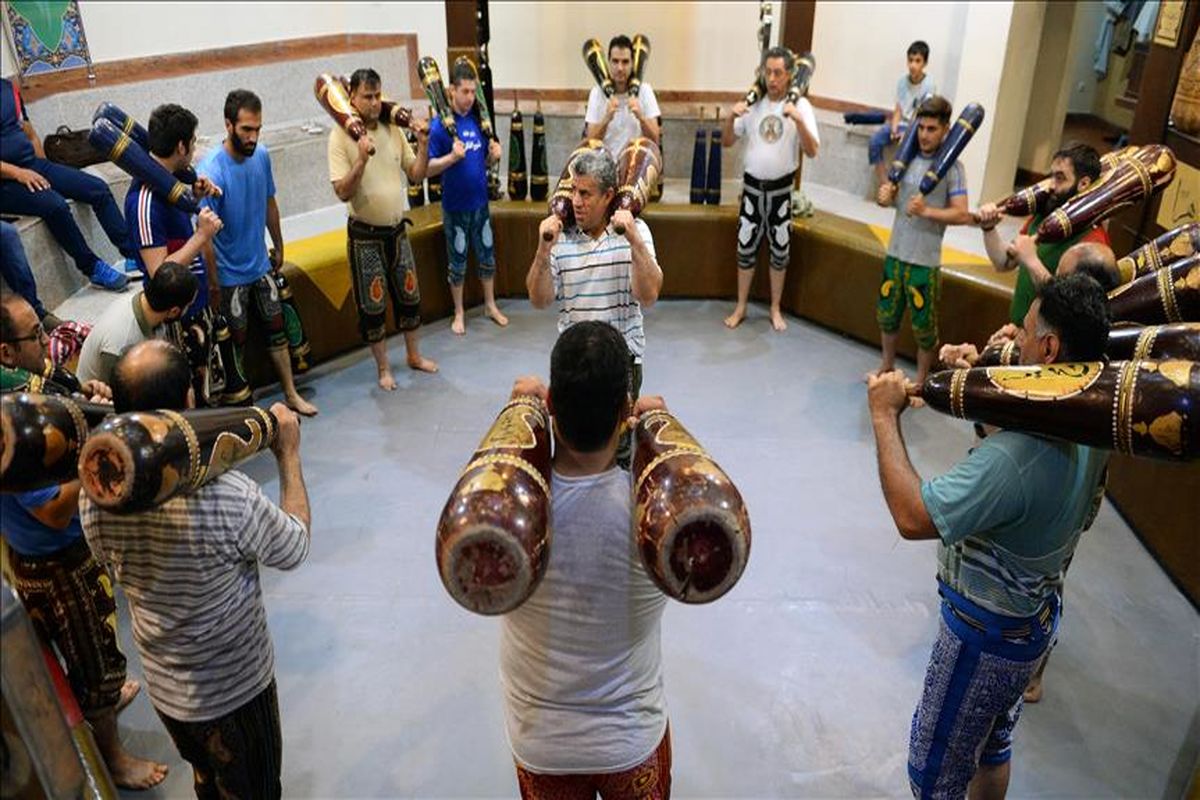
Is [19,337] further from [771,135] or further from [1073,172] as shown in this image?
[771,135]

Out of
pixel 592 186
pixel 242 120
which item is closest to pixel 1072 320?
pixel 592 186

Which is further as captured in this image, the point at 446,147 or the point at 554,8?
the point at 554,8

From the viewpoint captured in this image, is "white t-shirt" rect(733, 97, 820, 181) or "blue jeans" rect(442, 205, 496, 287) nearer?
"white t-shirt" rect(733, 97, 820, 181)

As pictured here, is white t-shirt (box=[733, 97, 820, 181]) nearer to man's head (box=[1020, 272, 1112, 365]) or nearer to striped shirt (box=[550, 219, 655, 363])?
striped shirt (box=[550, 219, 655, 363])

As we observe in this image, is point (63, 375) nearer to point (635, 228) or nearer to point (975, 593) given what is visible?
point (635, 228)

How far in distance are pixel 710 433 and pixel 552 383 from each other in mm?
2868

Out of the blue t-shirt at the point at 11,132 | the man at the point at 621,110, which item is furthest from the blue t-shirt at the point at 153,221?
the man at the point at 621,110

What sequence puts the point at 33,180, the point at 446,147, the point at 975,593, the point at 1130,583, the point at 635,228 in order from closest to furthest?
the point at 975,593 → the point at 635,228 → the point at 1130,583 → the point at 33,180 → the point at 446,147

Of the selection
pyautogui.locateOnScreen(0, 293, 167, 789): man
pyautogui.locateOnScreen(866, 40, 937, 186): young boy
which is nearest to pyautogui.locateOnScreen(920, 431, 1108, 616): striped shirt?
pyautogui.locateOnScreen(0, 293, 167, 789): man

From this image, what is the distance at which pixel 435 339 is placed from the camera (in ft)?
17.1

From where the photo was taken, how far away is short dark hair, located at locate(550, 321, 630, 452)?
138 cm

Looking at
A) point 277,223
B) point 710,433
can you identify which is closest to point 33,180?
point 277,223

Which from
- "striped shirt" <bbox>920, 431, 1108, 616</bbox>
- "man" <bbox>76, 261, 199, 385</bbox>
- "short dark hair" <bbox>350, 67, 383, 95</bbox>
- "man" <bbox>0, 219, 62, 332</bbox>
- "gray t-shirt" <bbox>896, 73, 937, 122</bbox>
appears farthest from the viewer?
"gray t-shirt" <bbox>896, 73, 937, 122</bbox>

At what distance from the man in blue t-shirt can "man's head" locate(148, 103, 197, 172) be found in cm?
138
